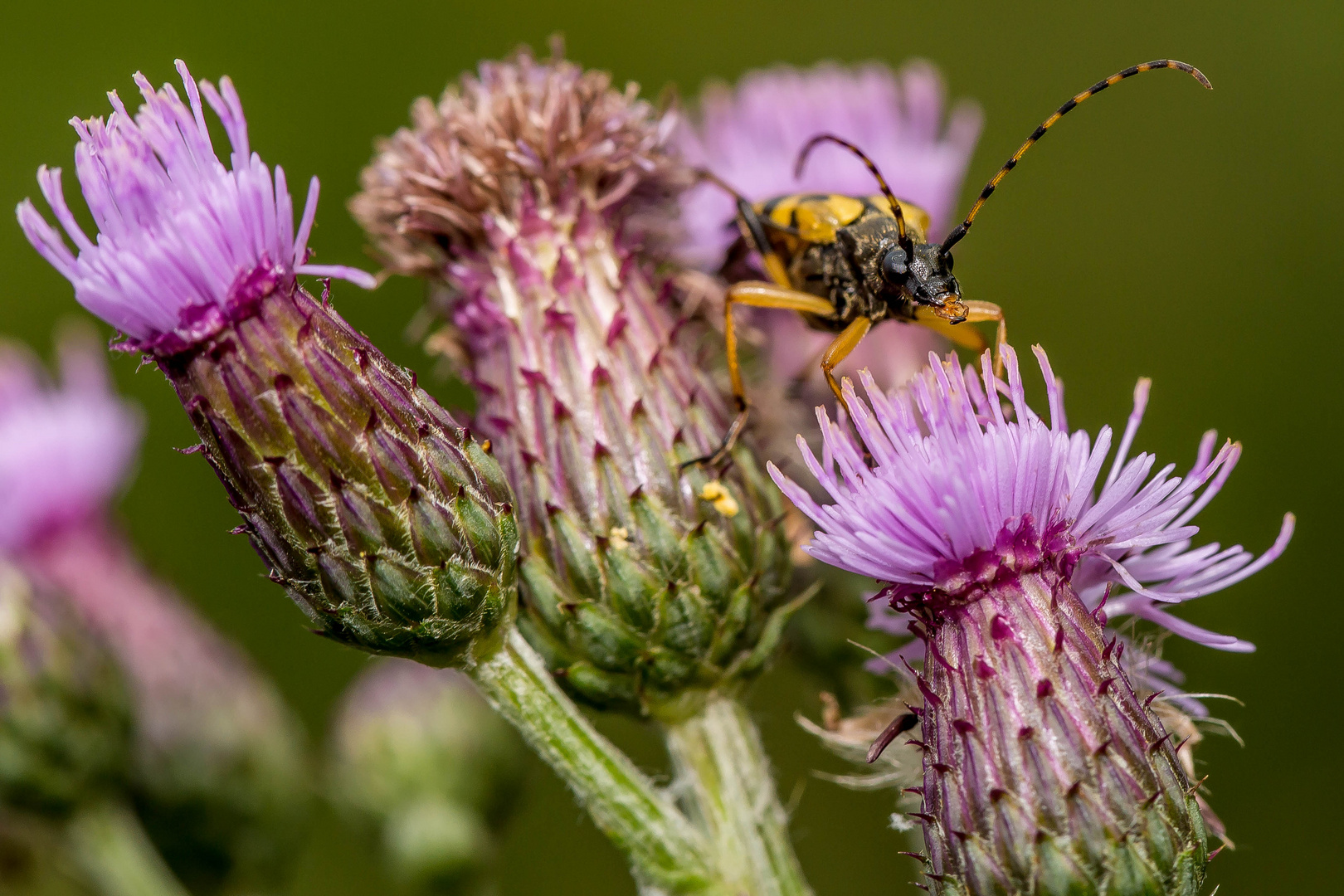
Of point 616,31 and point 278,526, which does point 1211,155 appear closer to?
point 616,31

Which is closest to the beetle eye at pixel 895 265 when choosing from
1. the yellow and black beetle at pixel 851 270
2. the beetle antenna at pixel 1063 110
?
the yellow and black beetle at pixel 851 270

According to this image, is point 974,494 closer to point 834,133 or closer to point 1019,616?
point 1019,616

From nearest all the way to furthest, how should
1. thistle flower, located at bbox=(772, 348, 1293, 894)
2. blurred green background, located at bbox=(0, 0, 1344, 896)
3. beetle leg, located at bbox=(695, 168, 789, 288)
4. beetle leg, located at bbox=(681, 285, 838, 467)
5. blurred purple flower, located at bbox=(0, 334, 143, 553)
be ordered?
thistle flower, located at bbox=(772, 348, 1293, 894) → beetle leg, located at bbox=(681, 285, 838, 467) → beetle leg, located at bbox=(695, 168, 789, 288) → blurred purple flower, located at bbox=(0, 334, 143, 553) → blurred green background, located at bbox=(0, 0, 1344, 896)

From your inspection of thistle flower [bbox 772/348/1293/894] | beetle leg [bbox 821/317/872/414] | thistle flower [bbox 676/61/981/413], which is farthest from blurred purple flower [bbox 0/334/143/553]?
thistle flower [bbox 772/348/1293/894]

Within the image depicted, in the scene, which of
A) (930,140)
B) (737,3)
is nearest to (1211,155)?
(737,3)

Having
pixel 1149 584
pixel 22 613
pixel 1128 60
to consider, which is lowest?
pixel 1128 60

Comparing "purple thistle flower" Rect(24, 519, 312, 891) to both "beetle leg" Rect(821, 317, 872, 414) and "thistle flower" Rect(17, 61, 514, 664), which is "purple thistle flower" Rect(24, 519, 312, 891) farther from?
"beetle leg" Rect(821, 317, 872, 414)
